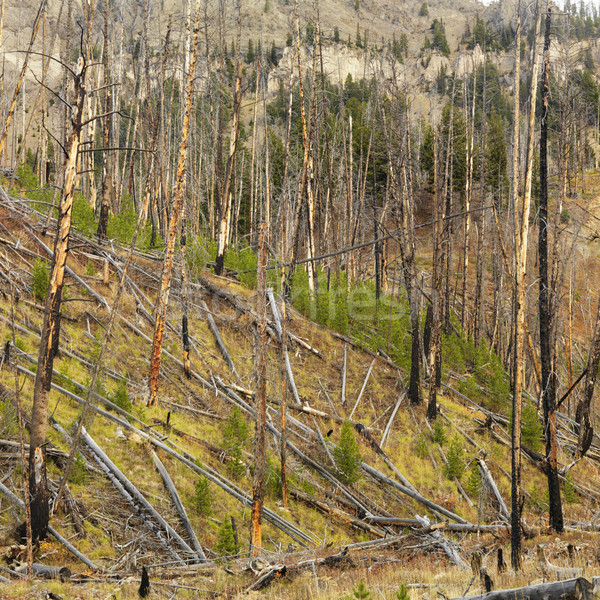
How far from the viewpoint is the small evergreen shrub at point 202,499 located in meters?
9.14

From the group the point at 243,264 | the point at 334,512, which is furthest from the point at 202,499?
the point at 243,264

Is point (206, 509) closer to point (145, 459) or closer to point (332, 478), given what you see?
point (145, 459)

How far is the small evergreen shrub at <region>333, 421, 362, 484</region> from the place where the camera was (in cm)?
1212

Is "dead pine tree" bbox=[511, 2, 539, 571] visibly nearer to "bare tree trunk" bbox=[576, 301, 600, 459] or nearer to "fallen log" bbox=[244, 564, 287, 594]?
"bare tree trunk" bbox=[576, 301, 600, 459]

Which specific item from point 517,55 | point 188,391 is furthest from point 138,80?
Answer: point 517,55

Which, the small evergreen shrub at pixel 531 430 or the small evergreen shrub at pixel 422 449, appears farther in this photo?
the small evergreen shrub at pixel 531 430

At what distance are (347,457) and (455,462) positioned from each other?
146 inches

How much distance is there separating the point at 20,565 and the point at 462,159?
3248cm

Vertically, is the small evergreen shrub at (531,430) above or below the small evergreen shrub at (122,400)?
below

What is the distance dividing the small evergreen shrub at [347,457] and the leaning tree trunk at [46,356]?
22.4 ft

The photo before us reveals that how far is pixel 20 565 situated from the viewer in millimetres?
6484

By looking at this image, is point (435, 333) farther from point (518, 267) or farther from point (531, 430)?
point (518, 267)

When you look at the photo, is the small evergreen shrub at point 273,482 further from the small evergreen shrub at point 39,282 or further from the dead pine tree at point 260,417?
the small evergreen shrub at point 39,282

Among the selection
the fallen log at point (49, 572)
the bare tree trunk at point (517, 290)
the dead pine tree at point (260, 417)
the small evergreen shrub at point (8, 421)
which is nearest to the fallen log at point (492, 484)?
the bare tree trunk at point (517, 290)
